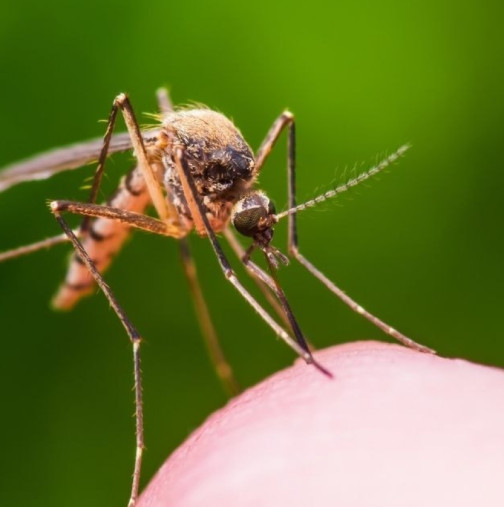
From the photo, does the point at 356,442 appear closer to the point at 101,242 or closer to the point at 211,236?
the point at 211,236

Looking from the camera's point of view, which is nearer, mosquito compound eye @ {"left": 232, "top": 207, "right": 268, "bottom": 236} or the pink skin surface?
the pink skin surface

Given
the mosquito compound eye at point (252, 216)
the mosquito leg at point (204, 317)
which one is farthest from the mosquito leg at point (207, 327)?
the mosquito compound eye at point (252, 216)

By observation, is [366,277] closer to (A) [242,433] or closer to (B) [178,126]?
(B) [178,126]

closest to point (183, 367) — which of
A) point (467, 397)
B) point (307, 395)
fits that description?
point (307, 395)

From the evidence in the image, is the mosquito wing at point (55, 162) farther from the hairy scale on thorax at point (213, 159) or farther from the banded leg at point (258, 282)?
the banded leg at point (258, 282)

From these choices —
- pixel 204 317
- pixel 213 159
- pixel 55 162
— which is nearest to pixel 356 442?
pixel 213 159

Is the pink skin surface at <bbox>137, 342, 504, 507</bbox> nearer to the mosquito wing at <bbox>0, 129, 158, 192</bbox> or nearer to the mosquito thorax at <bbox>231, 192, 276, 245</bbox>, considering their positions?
the mosquito thorax at <bbox>231, 192, 276, 245</bbox>

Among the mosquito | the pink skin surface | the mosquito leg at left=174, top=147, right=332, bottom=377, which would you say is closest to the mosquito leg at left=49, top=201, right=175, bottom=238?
the mosquito
